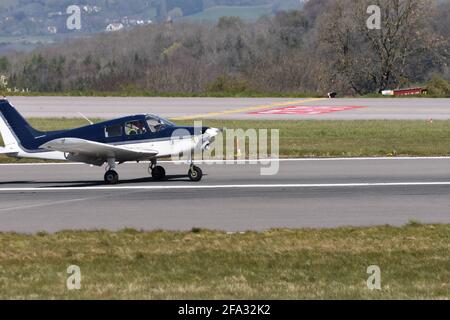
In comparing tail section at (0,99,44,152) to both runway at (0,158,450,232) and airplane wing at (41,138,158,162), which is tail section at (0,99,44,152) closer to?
airplane wing at (41,138,158,162)

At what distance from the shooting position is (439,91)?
53.4 meters

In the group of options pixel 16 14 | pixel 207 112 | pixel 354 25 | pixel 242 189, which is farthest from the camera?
pixel 16 14

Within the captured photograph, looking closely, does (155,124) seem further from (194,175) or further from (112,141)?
(194,175)

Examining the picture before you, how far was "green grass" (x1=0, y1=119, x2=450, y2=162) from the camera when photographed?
3019 centimetres

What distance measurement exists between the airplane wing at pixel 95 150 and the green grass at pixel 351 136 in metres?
7.04

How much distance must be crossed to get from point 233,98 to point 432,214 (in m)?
32.7

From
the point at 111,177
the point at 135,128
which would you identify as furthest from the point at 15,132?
the point at 135,128

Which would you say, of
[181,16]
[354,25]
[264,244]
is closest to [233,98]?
[354,25]

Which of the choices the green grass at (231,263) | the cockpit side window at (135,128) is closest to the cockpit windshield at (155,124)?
the cockpit side window at (135,128)

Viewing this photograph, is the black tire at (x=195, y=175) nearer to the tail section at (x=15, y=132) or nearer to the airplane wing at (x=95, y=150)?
the airplane wing at (x=95, y=150)

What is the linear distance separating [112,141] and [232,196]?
4.05 meters

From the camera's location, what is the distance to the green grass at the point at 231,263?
39.2 feet

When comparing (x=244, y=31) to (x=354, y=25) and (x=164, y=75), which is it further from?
(x=354, y=25)
